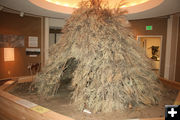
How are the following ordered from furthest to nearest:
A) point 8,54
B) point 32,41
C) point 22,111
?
1. point 32,41
2. point 8,54
3. point 22,111

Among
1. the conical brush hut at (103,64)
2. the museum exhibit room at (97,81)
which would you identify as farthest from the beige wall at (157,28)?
the conical brush hut at (103,64)

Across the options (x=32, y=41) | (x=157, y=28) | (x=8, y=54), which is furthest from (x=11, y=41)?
(x=157, y=28)

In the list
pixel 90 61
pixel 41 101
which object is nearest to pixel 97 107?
pixel 90 61

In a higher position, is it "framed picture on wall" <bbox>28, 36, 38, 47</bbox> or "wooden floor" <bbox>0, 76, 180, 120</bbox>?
"framed picture on wall" <bbox>28, 36, 38, 47</bbox>

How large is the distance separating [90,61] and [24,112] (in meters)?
1.01

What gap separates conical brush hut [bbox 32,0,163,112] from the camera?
171 centimetres

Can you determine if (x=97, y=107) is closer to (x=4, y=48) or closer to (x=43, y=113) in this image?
(x=43, y=113)

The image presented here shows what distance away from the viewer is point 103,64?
1.75 metres

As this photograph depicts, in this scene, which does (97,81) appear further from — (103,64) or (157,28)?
(157,28)

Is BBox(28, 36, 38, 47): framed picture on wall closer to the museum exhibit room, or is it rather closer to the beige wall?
the museum exhibit room

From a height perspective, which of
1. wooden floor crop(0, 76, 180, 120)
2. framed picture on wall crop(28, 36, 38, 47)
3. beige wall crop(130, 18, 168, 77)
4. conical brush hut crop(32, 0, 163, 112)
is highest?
beige wall crop(130, 18, 168, 77)

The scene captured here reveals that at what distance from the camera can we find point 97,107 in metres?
1.67

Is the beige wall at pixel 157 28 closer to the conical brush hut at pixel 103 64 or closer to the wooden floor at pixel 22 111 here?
the conical brush hut at pixel 103 64

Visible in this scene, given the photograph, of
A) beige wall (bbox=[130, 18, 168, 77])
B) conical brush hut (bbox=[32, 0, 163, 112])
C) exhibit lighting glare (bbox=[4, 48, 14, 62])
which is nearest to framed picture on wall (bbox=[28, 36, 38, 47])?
exhibit lighting glare (bbox=[4, 48, 14, 62])
